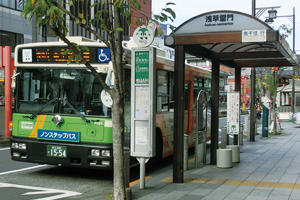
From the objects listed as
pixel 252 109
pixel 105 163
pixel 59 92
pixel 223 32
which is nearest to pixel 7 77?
pixel 59 92

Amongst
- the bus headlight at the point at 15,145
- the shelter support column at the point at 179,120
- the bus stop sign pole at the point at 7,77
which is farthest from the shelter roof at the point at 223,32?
the bus stop sign pole at the point at 7,77

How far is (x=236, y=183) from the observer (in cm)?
809

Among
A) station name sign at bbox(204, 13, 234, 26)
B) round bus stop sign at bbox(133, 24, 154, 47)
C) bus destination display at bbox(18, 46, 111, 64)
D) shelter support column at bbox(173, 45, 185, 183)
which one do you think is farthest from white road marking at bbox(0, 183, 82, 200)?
station name sign at bbox(204, 13, 234, 26)

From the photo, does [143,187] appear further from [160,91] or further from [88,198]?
[160,91]

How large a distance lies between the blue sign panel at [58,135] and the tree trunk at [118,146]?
210 cm

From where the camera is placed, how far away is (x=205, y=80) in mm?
13422

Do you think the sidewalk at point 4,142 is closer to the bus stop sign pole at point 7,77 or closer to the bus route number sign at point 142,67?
the bus stop sign pole at point 7,77

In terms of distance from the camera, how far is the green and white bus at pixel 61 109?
795 cm

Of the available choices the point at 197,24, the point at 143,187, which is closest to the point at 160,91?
the point at 197,24

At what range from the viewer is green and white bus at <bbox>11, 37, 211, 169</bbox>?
7945 mm

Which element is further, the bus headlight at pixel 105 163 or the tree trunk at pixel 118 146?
the bus headlight at pixel 105 163

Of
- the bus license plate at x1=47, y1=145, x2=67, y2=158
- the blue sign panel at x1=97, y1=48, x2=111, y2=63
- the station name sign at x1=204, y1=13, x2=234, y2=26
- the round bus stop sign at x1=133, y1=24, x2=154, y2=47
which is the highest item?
the station name sign at x1=204, y1=13, x2=234, y2=26

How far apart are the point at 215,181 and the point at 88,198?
2.67 m

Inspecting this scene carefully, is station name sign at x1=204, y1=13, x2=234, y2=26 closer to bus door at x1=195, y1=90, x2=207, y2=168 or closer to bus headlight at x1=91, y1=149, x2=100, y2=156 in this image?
bus door at x1=195, y1=90, x2=207, y2=168
